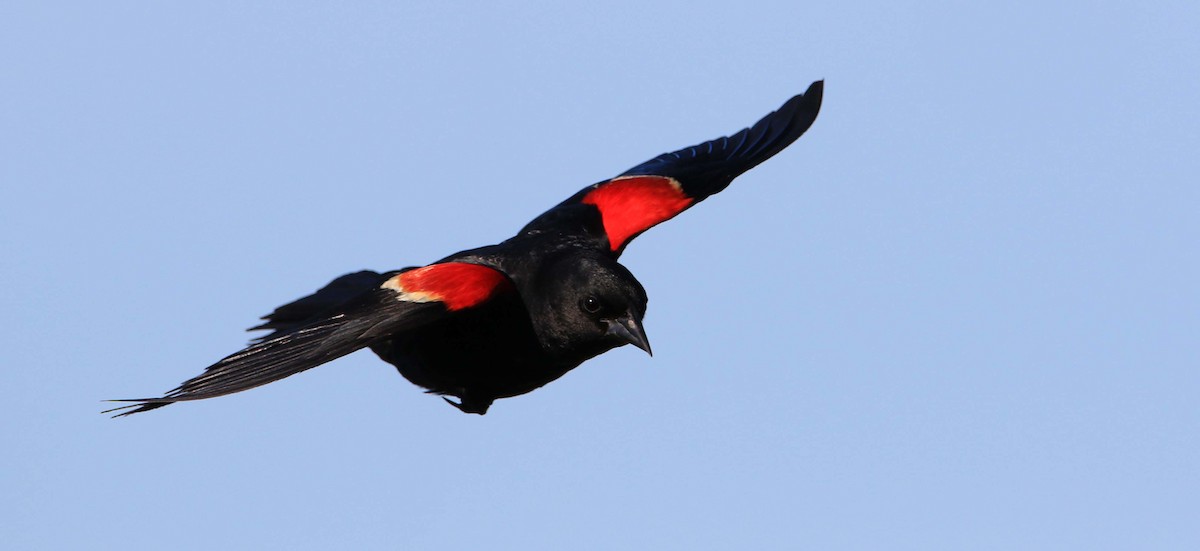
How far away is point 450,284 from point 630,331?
3.85ft

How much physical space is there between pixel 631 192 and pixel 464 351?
2200mm

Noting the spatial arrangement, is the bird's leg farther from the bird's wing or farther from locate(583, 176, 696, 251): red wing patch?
locate(583, 176, 696, 251): red wing patch

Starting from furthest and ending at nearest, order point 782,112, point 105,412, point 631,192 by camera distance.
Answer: point 782,112 < point 631,192 < point 105,412

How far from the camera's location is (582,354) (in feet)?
35.1

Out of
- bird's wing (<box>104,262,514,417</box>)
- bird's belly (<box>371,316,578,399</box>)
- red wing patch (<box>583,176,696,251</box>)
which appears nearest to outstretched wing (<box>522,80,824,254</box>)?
red wing patch (<box>583,176,696,251</box>)

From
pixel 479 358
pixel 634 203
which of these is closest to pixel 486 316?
pixel 479 358

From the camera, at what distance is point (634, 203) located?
12414 mm

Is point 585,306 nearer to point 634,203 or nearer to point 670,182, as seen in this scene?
point 634,203

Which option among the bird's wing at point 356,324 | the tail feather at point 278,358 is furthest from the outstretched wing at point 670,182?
the tail feather at point 278,358

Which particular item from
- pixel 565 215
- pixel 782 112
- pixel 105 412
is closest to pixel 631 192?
pixel 565 215

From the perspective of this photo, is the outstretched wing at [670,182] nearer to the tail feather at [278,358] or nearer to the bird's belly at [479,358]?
the bird's belly at [479,358]

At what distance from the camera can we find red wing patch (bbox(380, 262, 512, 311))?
10.4 meters

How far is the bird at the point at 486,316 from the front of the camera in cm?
1012

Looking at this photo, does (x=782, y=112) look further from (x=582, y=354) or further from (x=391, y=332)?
(x=391, y=332)
